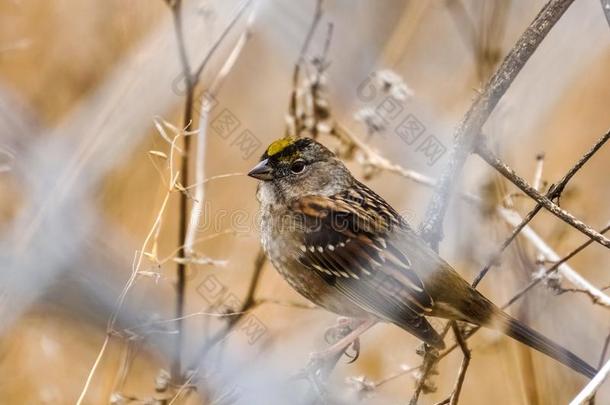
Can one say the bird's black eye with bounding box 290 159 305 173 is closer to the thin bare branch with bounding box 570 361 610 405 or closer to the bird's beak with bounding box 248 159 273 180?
the bird's beak with bounding box 248 159 273 180

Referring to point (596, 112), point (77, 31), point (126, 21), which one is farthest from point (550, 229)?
point (77, 31)

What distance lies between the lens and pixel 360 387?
2635mm

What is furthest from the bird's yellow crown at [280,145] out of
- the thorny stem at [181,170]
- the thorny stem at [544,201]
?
the thorny stem at [544,201]

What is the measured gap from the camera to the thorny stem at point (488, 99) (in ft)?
7.99

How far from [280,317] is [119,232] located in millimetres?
1011

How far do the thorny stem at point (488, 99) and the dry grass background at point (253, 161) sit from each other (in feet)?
1.32

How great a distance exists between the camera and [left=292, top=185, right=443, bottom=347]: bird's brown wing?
10.0 ft

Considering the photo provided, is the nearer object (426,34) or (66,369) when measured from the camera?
(66,369)

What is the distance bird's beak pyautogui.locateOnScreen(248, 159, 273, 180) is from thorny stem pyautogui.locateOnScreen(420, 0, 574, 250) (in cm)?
72

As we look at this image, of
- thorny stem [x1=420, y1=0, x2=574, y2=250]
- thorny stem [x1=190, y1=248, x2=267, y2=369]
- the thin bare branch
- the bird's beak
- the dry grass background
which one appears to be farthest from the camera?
the bird's beak

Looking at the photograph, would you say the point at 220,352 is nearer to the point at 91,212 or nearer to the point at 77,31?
the point at 91,212

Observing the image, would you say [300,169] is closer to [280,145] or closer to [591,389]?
[280,145]

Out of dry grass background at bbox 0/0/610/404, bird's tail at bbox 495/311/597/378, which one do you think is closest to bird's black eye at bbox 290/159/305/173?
dry grass background at bbox 0/0/610/404
